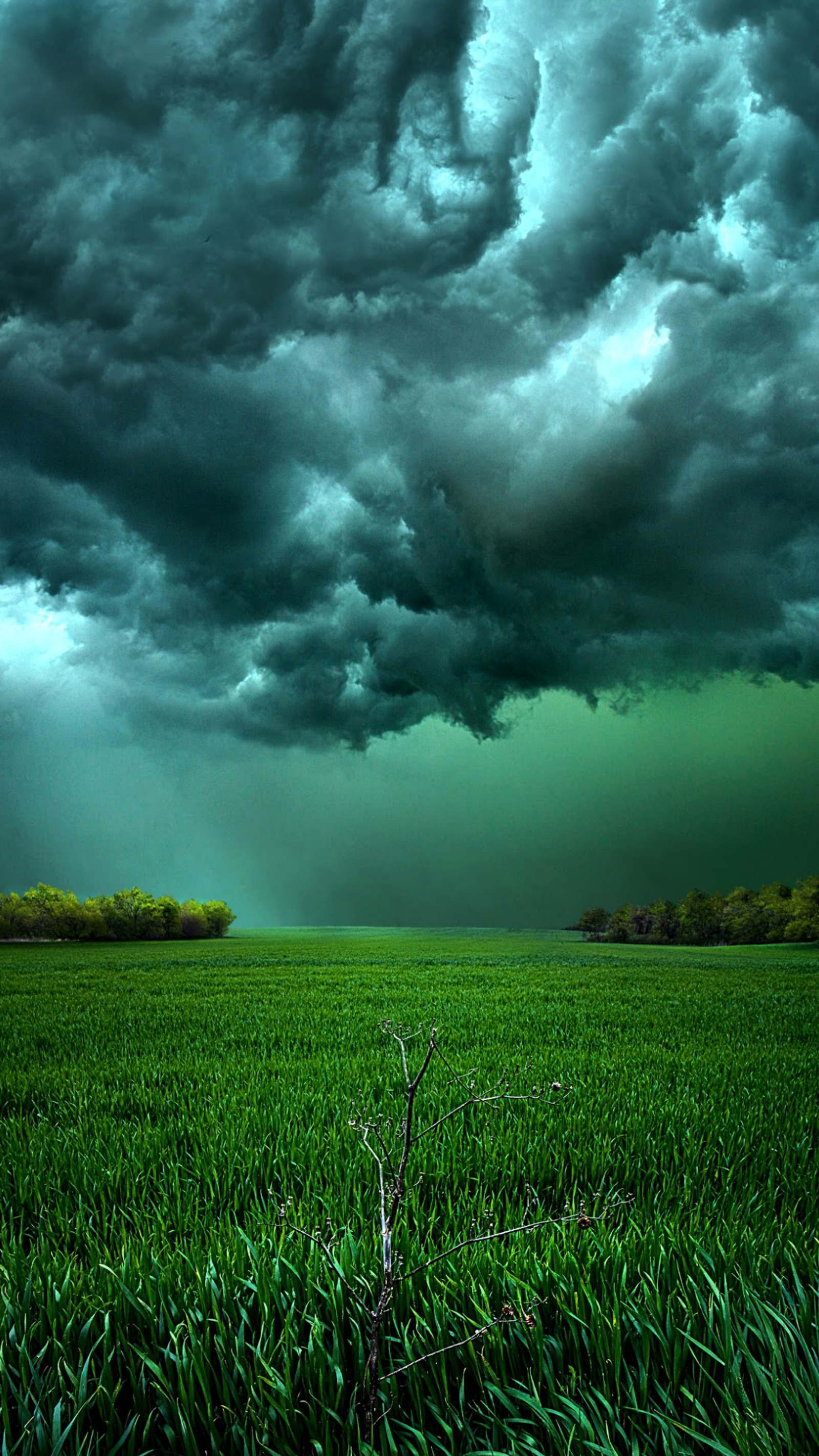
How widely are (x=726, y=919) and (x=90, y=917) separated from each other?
78.6m

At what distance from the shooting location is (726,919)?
78.7 m

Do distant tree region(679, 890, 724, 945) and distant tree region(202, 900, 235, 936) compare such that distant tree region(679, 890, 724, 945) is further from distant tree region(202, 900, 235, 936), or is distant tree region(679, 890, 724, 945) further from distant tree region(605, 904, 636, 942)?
distant tree region(202, 900, 235, 936)

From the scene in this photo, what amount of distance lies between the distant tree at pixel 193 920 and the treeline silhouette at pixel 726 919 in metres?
55.8

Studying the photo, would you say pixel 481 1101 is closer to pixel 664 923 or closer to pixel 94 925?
pixel 94 925

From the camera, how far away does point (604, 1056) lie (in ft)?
26.1

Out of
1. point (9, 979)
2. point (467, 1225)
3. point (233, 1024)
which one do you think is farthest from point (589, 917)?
point (467, 1225)

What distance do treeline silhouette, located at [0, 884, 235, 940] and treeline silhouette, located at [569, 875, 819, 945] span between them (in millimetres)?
55226

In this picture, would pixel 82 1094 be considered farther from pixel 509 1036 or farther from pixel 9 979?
pixel 9 979

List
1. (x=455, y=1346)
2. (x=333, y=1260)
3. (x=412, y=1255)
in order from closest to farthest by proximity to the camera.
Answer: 1. (x=455, y=1346)
2. (x=333, y=1260)
3. (x=412, y=1255)

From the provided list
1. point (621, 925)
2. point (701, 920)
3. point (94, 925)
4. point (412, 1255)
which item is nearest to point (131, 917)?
point (94, 925)

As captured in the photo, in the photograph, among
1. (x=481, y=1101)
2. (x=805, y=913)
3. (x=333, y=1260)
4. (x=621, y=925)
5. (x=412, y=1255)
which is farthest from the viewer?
(x=621, y=925)

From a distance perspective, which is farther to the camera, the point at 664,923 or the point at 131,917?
the point at 664,923

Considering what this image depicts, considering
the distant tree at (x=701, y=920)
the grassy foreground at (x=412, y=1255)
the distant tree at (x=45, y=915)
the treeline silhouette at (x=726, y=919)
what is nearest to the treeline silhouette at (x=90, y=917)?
the distant tree at (x=45, y=915)

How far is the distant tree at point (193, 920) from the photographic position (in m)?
90.4
